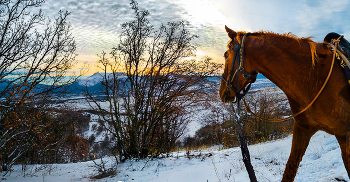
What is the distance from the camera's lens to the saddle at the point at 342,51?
1631mm

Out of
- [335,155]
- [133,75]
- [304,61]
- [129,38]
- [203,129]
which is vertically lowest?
[203,129]

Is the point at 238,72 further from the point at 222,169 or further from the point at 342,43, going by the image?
the point at 222,169

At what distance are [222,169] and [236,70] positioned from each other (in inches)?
142

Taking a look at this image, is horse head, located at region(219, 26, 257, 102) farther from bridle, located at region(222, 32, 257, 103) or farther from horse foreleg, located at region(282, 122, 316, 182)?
horse foreleg, located at region(282, 122, 316, 182)

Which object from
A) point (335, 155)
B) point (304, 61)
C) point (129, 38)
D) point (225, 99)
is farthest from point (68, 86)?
point (335, 155)

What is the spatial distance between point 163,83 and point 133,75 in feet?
3.91

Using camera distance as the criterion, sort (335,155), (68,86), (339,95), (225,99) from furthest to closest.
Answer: (68,86) → (335,155) → (225,99) → (339,95)

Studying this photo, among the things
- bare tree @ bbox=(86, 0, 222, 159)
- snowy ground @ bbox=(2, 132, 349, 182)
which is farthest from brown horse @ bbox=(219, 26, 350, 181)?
bare tree @ bbox=(86, 0, 222, 159)

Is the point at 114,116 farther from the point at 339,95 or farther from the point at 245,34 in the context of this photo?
the point at 339,95

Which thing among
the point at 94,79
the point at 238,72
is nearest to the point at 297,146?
the point at 238,72

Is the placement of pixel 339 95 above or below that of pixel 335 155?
above

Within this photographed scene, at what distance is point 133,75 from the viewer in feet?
21.7

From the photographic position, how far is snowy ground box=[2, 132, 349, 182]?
3204mm

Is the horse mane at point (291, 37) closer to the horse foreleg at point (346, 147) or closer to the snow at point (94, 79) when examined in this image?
the horse foreleg at point (346, 147)
